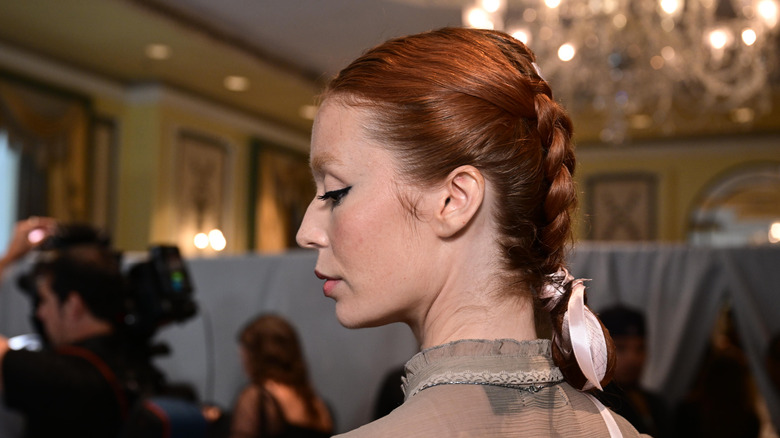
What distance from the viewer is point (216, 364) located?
334 cm

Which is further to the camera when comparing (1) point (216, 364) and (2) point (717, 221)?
(2) point (717, 221)

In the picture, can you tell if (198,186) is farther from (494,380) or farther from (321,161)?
(494,380)

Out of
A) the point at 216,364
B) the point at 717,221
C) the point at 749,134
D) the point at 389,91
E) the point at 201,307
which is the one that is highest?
the point at 749,134

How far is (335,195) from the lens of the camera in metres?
0.71

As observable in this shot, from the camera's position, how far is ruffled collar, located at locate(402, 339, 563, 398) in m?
0.64

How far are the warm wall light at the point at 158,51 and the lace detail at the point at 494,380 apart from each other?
19.8 feet

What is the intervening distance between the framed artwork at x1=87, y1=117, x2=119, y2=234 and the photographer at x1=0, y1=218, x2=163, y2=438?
489 centimetres

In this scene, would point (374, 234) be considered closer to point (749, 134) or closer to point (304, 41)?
point (304, 41)

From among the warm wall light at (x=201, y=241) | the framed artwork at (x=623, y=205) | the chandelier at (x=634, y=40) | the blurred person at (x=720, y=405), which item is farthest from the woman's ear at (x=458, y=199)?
the framed artwork at (x=623, y=205)

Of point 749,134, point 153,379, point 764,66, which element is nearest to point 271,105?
point 764,66

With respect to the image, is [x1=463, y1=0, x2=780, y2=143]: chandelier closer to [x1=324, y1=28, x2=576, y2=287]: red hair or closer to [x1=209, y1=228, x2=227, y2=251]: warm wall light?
[x1=209, y1=228, x2=227, y2=251]: warm wall light

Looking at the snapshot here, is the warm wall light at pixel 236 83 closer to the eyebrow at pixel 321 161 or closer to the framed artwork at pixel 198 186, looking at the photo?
the framed artwork at pixel 198 186

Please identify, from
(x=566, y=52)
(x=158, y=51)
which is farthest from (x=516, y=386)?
(x=158, y=51)

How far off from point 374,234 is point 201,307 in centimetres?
282
